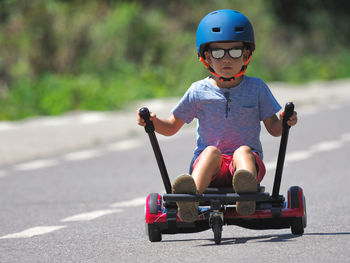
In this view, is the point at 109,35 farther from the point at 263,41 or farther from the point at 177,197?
the point at 177,197

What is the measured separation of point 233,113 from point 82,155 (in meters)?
7.47

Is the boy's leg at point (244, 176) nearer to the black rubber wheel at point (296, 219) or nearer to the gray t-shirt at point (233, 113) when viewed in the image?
the gray t-shirt at point (233, 113)

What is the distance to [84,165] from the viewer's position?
13.0 metres

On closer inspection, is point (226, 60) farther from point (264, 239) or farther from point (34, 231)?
point (34, 231)

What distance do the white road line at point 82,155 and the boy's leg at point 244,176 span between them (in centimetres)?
721

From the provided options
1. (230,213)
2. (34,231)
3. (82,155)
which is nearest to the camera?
(230,213)

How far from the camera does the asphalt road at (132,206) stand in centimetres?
646

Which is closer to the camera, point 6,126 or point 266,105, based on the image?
point 266,105

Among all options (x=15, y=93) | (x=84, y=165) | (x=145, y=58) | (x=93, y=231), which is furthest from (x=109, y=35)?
(x=93, y=231)

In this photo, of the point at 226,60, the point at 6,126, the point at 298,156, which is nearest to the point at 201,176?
the point at 226,60

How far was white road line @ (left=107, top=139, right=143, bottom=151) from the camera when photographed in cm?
1497

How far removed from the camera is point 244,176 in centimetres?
645

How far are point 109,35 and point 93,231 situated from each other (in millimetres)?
17757

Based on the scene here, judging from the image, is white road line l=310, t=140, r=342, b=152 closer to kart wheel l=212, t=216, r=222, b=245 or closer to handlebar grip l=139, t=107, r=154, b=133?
handlebar grip l=139, t=107, r=154, b=133
